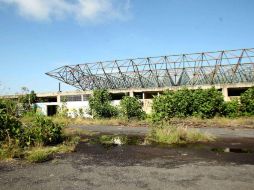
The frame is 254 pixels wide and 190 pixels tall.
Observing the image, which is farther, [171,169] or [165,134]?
[165,134]

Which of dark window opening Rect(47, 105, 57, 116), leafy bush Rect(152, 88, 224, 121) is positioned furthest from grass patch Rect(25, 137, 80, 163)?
dark window opening Rect(47, 105, 57, 116)

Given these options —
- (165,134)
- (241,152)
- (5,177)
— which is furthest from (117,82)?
(5,177)

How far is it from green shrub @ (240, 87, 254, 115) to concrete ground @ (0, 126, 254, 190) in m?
12.6

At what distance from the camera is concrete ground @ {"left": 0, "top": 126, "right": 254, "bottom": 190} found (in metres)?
6.33

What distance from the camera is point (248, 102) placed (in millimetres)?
21750

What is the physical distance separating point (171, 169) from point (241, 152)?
3.79m

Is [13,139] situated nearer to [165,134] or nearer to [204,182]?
[165,134]

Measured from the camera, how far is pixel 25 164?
338 inches

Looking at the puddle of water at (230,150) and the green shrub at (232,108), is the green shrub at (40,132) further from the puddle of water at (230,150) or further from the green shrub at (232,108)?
the green shrub at (232,108)

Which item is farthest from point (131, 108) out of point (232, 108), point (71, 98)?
point (71, 98)

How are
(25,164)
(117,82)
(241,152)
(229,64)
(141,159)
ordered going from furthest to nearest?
(117,82) → (229,64) → (241,152) → (141,159) → (25,164)

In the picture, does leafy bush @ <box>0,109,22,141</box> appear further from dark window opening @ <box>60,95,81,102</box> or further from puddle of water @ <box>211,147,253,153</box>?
dark window opening @ <box>60,95,81,102</box>

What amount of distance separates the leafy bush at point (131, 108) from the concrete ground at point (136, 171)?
1362 cm

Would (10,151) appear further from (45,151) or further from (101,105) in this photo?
(101,105)
